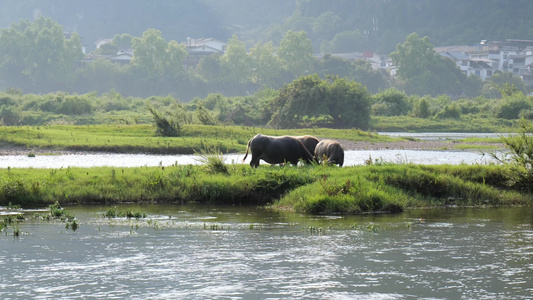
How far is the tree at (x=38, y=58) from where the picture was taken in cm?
13150

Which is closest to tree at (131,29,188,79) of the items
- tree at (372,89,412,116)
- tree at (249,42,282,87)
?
tree at (249,42,282,87)

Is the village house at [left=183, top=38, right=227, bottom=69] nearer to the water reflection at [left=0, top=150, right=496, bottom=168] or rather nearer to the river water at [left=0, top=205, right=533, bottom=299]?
the water reflection at [left=0, top=150, right=496, bottom=168]

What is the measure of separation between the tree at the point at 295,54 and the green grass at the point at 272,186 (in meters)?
116

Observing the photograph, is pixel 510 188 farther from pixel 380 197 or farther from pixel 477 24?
pixel 477 24

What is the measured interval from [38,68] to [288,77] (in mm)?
40350

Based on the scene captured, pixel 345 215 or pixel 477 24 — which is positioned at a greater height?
pixel 477 24

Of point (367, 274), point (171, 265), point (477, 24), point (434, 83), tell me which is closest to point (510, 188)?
point (367, 274)

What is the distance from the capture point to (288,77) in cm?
13775

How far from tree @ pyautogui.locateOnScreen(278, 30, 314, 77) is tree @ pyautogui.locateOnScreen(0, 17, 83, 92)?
3400 cm

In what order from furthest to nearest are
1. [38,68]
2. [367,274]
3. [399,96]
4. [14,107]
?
[38,68]
[399,96]
[14,107]
[367,274]

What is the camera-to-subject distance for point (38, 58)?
132 metres

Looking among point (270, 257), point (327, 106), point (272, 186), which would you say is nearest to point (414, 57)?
point (327, 106)

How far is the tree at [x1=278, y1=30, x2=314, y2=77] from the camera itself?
13712 centimetres

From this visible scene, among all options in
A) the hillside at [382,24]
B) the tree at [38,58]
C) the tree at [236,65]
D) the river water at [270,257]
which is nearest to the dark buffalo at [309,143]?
the river water at [270,257]
